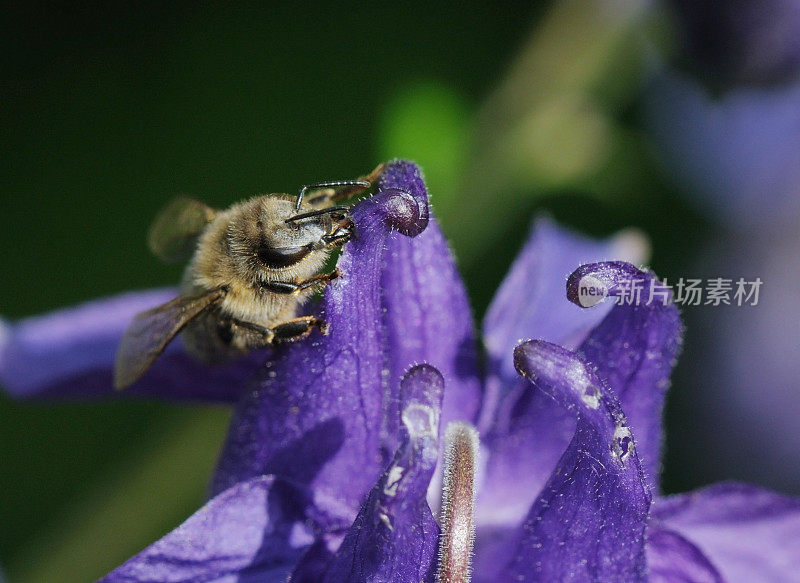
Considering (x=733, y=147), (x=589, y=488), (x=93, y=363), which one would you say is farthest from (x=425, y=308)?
(x=733, y=147)

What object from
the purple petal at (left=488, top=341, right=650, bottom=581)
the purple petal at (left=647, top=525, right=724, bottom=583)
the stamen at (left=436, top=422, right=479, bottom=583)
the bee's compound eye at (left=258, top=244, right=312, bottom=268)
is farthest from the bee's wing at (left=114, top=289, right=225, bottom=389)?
the purple petal at (left=647, top=525, right=724, bottom=583)

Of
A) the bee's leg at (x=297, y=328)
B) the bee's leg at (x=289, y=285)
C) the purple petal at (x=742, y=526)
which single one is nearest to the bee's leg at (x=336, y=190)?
the bee's leg at (x=289, y=285)

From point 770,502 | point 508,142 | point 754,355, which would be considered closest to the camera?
point 770,502

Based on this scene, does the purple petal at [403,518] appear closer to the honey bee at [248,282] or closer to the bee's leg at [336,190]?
the honey bee at [248,282]

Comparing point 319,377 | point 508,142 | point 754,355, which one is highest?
point 508,142

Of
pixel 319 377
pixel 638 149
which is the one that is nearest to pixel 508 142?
pixel 638 149

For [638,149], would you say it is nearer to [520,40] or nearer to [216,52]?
[520,40]

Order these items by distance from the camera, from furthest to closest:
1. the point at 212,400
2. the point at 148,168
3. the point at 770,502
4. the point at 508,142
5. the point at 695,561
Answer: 1. the point at 148,168
2. the point at 508,142
3. the point at 212,400
4. the point at 770,502
5. the point at 695,561
